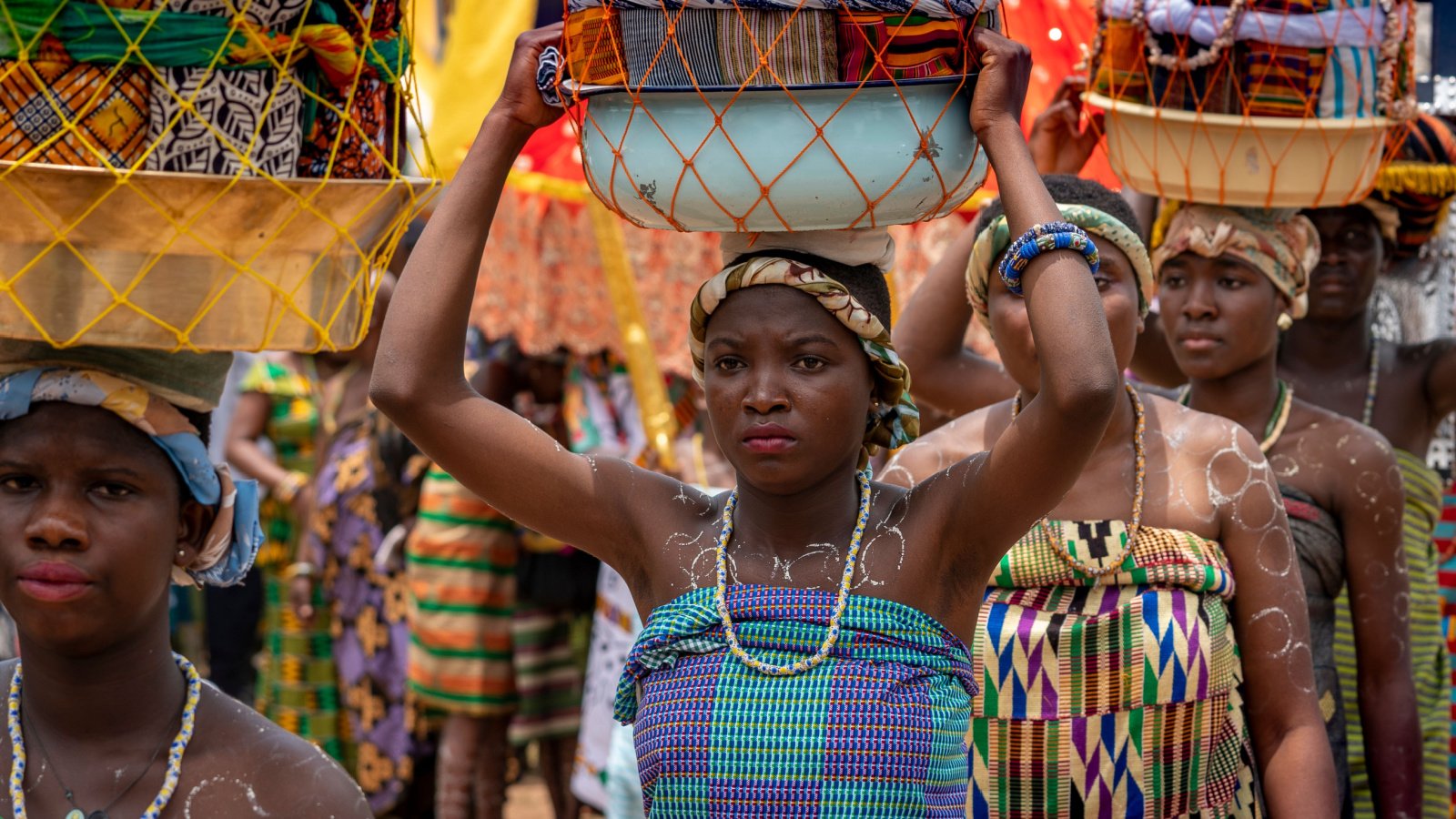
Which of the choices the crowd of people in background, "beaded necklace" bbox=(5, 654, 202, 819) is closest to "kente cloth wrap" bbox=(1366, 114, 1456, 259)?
the crowd of people in background

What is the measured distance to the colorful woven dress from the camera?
7219 millimetres

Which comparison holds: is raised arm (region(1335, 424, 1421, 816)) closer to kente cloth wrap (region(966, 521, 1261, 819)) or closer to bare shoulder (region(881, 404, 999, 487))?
kente cloth wrap (region(966, 521, 1261, 819))

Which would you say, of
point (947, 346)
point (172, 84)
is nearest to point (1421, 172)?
point (947, 346)

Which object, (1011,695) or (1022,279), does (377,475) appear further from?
(1022,279)

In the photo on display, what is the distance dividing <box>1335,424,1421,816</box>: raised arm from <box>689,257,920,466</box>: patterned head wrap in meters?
1.54

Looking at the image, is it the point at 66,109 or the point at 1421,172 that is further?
the point at 1421,172

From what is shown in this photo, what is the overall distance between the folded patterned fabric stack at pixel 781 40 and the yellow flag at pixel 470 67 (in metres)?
3.96

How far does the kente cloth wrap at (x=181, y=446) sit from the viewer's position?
Result: 2809 mm

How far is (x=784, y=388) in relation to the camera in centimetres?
258

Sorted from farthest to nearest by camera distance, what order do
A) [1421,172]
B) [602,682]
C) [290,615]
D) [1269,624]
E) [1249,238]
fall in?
[290,615] → [602,682] → [1421,172] → [1249,238] → [1269,624]

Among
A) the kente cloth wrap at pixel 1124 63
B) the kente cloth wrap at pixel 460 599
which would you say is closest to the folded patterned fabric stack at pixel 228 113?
the kente cloth wrap at pixel 1124 63

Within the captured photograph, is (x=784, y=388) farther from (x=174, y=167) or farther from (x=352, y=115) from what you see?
(x=174, y=167)

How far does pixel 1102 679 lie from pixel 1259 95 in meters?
1.40

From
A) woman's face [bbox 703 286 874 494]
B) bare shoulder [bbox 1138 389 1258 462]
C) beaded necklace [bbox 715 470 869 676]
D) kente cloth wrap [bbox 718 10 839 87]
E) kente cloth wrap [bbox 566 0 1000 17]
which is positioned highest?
kente cloth wrap [bbox 566 0 1000 17]
